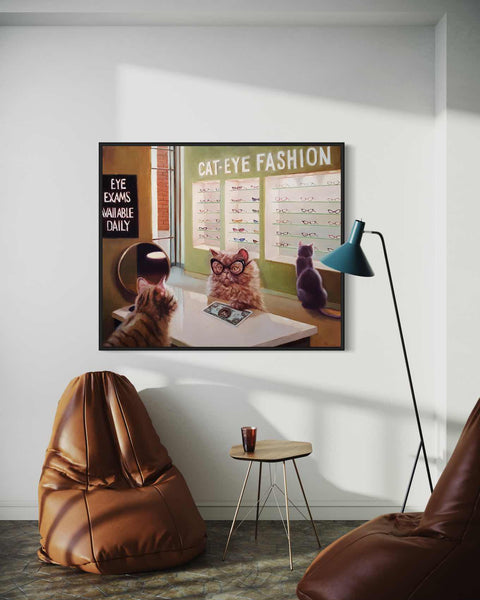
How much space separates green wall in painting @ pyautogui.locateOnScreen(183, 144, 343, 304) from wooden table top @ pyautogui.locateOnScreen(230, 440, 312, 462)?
2.92ft

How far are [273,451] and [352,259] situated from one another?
3.47 ft

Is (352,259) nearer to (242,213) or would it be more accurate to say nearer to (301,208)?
(301,208)

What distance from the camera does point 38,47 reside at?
3.77 m

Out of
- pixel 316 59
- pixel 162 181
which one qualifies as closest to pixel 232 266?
pixel 162 181

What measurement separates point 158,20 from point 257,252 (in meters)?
1.45

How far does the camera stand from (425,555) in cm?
238

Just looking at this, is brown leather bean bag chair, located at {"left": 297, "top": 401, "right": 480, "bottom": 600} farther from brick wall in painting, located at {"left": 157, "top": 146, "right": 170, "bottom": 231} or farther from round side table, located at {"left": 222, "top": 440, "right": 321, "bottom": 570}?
brick wall in painting, located at {"left": 157, "top": 146, "right": 170, "bottom": 231}

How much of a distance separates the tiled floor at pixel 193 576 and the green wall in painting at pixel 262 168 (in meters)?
1.41

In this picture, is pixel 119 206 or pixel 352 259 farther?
pixel 119 206

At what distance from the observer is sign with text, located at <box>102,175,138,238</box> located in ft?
12.4

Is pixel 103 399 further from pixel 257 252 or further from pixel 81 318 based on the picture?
pixel 257 252

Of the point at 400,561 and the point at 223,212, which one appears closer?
the point at 400,561

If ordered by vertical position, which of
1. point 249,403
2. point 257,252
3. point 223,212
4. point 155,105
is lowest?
point 249,403

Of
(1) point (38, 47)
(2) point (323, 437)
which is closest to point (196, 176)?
(1) point (38, 47)
